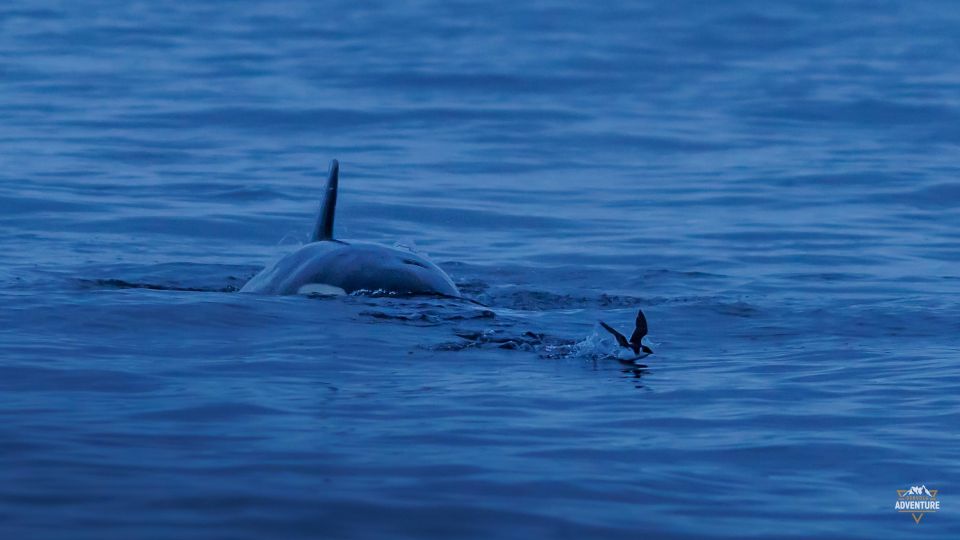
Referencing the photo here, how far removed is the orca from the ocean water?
0.30m

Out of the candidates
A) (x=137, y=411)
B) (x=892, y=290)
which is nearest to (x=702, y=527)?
(x=137, y=411)

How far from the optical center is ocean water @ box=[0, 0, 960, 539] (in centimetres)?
631

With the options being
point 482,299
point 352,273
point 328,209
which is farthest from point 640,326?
point 328,209

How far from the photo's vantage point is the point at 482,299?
12.3m

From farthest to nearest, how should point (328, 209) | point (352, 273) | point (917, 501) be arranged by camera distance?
point (328, 209) < point (352, 273) < point (917, 501)

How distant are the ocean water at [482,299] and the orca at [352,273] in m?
0.30

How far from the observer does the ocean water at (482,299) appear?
6312mm

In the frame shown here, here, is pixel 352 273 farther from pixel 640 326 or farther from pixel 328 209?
pixel 640 326

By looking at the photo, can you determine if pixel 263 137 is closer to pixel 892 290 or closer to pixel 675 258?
pixel 675 258

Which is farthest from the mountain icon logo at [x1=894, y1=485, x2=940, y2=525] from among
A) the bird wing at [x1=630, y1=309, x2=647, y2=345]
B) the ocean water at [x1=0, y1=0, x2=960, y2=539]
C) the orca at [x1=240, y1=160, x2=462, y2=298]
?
the orca at [x1=240, y1=160, x2=462, y2=298]

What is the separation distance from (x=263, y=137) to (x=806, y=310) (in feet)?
43.4

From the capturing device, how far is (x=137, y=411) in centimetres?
→ 741

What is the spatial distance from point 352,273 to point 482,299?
60.9 inches

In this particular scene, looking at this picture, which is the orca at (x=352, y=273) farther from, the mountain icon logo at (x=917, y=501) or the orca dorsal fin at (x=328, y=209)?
the mountain icon logo at (x=917, y=501)
